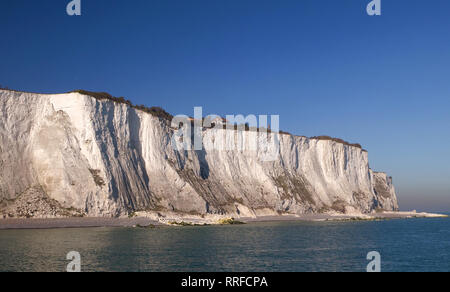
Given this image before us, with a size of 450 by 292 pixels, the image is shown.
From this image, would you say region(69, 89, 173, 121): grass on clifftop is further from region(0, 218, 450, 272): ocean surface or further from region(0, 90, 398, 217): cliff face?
region(0, 218, 450, 272): ocean surface

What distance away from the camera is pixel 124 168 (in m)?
53.2

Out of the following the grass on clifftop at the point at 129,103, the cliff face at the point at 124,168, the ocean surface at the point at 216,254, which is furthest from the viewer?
the grass on clifftop at the point at 129,103

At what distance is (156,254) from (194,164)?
4051 cm

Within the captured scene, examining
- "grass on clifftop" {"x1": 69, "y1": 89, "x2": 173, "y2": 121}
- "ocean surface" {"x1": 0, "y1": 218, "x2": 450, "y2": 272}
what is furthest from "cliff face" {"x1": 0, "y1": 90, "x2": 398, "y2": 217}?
"ocean surface" {"x1": 0, "y1": 218, "x2": 450, "y2": 272}

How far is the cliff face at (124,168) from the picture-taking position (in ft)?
154

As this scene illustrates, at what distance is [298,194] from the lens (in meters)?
76.9

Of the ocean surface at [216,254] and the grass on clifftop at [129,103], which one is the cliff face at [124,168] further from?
the ocean surface at [216,254]

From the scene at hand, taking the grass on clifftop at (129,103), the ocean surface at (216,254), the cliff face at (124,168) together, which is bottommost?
the ocean surface at (216,254)

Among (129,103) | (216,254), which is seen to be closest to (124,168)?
(129,103)

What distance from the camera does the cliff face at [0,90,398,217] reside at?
47.0 m

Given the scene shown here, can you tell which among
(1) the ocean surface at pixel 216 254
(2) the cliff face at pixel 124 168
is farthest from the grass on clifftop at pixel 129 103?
(1) the ocean surface at pixel 216 254

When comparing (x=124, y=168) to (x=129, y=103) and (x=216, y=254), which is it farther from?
(x=216, y=254)
